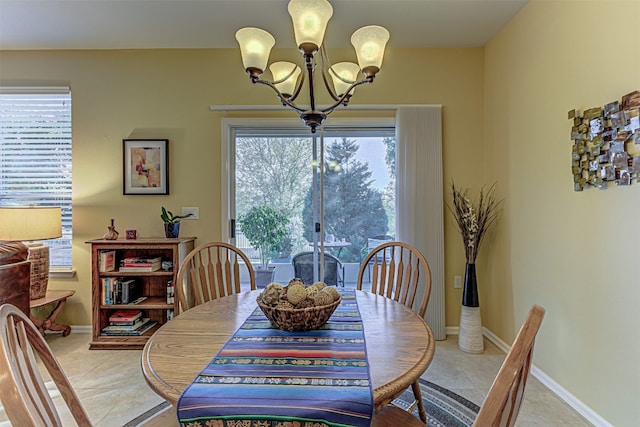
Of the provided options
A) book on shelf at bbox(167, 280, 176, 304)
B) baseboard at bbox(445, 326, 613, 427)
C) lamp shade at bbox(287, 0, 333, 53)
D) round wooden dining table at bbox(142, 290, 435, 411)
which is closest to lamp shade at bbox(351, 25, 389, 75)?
lamp shade at bbox(287, 0, 333, 53)

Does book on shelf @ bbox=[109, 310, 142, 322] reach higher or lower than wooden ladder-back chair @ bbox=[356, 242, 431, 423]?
lower

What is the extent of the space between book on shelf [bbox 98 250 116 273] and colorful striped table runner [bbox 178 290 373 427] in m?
2.19

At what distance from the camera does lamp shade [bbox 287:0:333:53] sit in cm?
133

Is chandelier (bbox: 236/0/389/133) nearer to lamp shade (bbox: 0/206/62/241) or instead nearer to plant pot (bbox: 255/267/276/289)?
plant pot (bbox: 255/267/276/289)

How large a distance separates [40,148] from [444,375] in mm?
4087

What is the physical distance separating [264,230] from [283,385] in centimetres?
245

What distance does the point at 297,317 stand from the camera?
3.90ft

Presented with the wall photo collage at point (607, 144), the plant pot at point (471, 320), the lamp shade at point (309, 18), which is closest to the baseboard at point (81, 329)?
the lamp shade at point (309, 18)

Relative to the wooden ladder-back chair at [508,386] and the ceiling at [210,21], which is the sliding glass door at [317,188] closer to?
the ceiling at [210,21]

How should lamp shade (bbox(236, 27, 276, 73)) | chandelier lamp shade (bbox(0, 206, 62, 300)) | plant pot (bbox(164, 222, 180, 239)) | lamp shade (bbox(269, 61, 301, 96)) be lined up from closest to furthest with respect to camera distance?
lamp shade (bbox(236, 27, 276, 73))
lamp shade (bbox(269, 61, 301, 96))
chandelier lamp shade (bbox(0, 206, 62, 300))
plant pot (bbox(164, 222, 180, 239))

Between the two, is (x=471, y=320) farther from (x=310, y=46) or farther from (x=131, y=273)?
(x=131, y=273)

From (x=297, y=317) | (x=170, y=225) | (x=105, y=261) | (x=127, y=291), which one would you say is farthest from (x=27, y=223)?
(x=297, y=317)

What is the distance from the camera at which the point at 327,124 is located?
3133 mm

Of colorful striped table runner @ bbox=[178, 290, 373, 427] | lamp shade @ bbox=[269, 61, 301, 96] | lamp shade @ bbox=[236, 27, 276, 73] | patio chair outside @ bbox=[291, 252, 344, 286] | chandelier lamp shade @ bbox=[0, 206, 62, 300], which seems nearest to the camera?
colorful striped table runner @ bbox=[178, 290, 373, 427]
